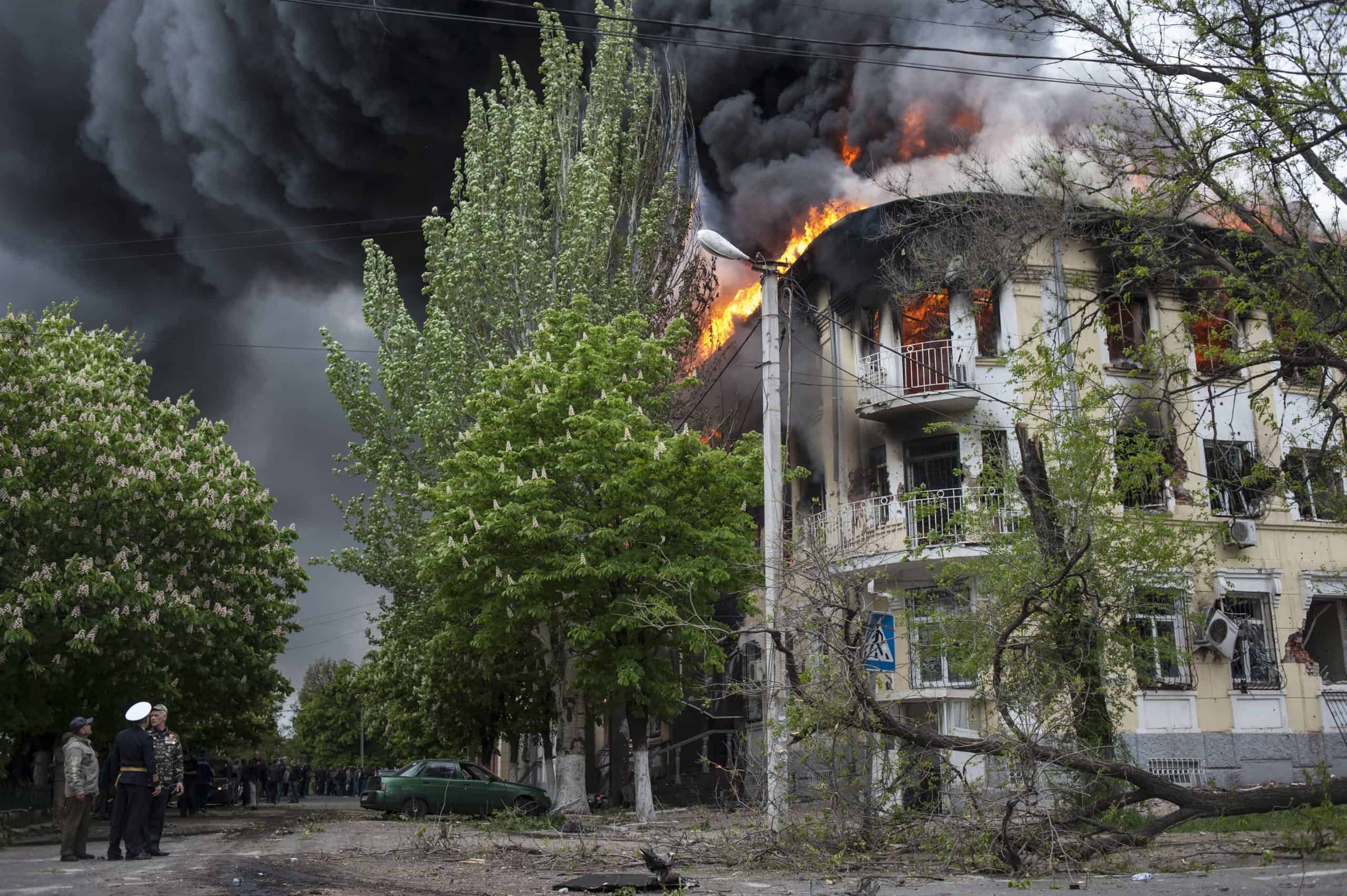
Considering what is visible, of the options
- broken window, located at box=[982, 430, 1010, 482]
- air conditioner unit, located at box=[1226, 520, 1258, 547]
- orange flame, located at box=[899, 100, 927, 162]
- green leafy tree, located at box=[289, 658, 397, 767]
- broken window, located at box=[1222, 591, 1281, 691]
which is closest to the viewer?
broken window, located at box=[982, 430, 1010, 482]

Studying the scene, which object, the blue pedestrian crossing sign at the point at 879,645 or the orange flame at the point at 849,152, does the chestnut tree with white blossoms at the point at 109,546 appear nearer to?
the blue pedestrian crossing sign at the point at 879,645

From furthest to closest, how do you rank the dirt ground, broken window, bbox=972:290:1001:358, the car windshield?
the car windshield, broken window, bbox=972:290:1001:358, the dirt ground

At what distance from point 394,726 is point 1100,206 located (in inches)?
1215

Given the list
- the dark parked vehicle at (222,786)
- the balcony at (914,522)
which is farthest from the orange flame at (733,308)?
the dark parked vehicle at (222,786)

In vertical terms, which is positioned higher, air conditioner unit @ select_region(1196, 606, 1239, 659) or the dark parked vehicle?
air conditioner unit @ select_region(1196, 606, 1239, 659)

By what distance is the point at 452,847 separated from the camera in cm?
1463

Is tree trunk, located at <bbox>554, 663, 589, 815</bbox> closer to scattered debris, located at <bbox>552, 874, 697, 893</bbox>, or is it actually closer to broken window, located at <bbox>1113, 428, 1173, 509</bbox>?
broken window, located at <bbox>1113, 428, 1173, 509</bbox>

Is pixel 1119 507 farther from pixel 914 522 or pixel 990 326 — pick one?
pixel 914 522

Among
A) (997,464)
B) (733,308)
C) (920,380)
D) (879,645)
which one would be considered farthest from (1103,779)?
(733,308)

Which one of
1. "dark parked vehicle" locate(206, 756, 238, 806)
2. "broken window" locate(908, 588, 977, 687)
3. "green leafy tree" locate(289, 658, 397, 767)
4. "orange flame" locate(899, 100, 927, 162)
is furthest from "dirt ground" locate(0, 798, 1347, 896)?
"green leafy tree" locate(289, 658, 397, 767)

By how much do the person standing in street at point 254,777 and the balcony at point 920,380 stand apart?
26434 millimetres

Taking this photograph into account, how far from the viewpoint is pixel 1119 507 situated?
Result: 22.6m

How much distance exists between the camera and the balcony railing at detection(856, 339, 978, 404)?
24.1 metres

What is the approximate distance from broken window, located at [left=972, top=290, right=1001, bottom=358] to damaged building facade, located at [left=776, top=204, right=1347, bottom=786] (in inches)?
1.7
